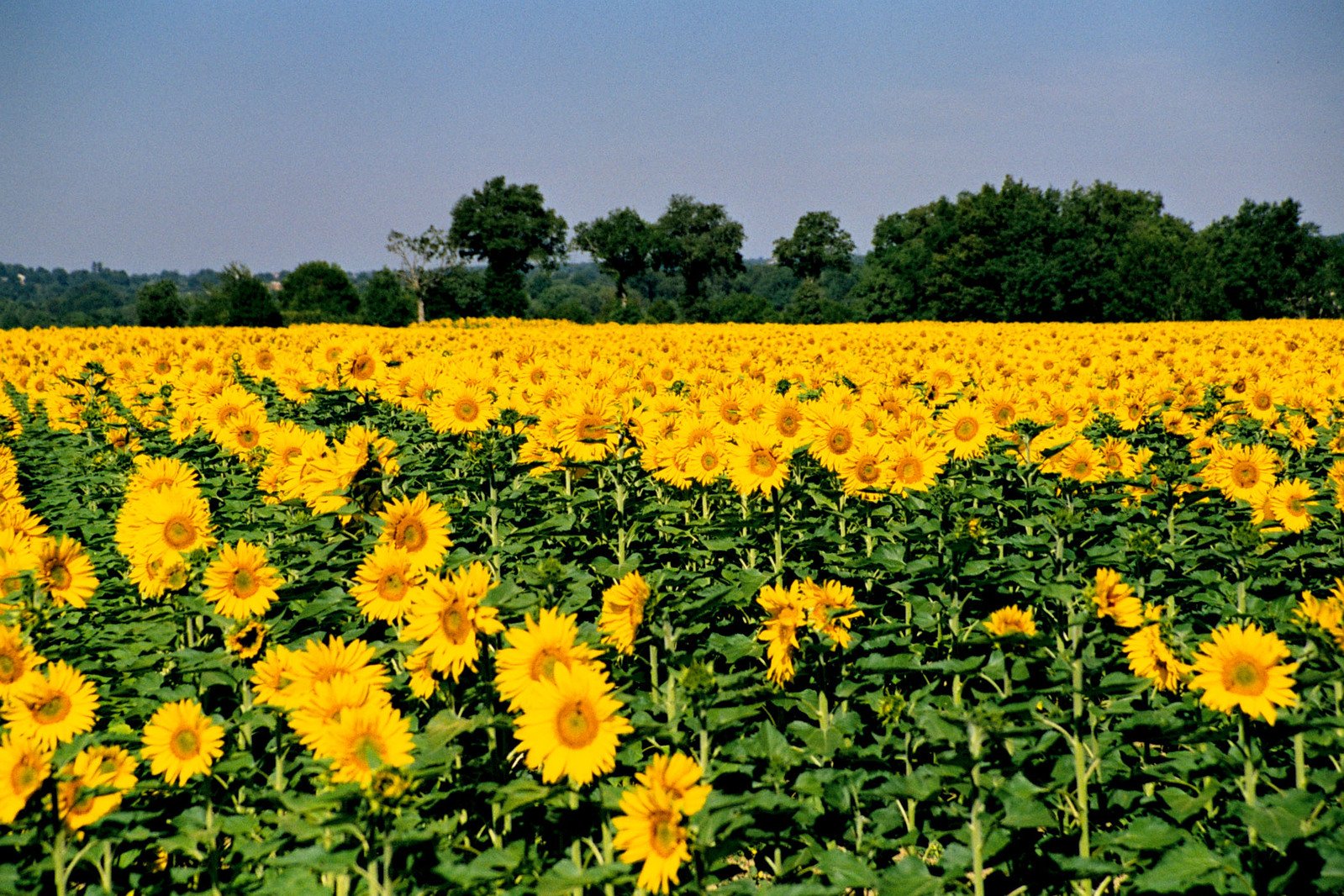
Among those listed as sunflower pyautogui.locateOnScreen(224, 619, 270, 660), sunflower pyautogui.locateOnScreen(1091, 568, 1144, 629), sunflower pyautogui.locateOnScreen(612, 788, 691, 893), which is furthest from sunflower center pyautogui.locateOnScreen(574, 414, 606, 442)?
sunflower pyautogui.locateOnScreen(612, 788, 691, 893)

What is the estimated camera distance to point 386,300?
80.9 meters

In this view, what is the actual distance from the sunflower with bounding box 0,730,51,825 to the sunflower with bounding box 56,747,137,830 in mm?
113

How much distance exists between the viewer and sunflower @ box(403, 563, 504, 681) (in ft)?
9.62

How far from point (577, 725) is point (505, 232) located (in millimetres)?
75110

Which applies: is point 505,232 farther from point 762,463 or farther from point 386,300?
point 762,463

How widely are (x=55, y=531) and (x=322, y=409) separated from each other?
224cm

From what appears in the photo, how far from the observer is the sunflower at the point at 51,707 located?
2.96 meters

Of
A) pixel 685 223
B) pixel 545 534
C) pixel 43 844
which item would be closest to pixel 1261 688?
pixel 545 534

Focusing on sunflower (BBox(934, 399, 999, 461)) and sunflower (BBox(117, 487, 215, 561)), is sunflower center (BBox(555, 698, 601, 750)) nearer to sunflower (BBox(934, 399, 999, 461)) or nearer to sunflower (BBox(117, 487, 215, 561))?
sunflower (BBox(117, 487, 215, 561))

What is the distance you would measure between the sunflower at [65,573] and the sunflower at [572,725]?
2363mm

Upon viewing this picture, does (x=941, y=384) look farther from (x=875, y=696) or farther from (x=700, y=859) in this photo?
(x=700, y=859)

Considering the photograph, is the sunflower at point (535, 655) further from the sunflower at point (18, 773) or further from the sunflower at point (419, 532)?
the sunflower at point (18, 773)

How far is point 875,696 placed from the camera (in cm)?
409

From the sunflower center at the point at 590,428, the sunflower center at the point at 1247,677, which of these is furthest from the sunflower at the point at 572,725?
the sunflower center at the point at 590,428
